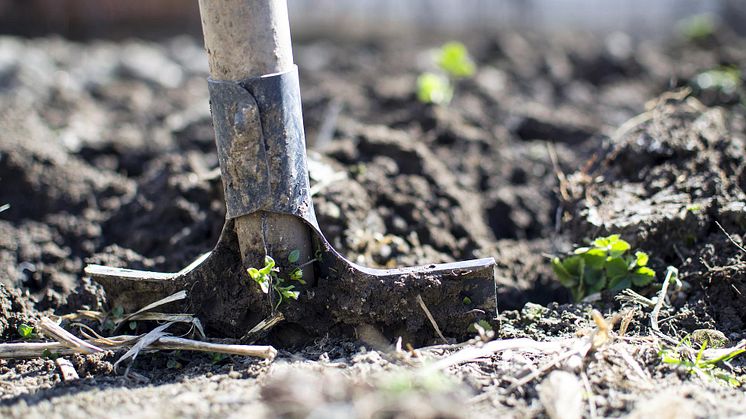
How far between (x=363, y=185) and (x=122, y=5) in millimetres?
6799

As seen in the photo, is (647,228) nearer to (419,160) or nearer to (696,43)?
(419,160)

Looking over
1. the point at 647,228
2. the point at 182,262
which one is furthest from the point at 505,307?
the point at 182,262

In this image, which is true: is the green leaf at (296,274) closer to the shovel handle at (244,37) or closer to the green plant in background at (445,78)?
the shovel handle at (244,37)

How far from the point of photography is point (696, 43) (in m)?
6.32

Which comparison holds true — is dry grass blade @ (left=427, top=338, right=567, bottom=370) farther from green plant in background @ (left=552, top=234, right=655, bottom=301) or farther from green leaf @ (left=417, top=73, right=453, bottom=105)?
green leaf @ (left=417, top=73, right=453, bottom=105)

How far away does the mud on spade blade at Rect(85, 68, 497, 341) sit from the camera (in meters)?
2.05

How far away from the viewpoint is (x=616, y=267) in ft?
8.02

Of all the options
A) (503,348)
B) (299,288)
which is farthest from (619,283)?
(299,288)

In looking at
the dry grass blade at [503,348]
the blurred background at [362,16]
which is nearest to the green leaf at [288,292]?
the dry grass blade at [503,348]

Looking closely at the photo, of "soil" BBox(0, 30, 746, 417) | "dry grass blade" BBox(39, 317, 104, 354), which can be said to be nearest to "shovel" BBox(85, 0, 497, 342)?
"soil" BBox(0, 30, 746, 417)

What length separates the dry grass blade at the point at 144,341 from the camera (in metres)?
2.11

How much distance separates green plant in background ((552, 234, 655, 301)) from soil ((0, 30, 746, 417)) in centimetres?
7

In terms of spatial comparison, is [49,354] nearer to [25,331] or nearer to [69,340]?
[69,340]

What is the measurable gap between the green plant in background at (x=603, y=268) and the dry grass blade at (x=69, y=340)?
5.08ft
